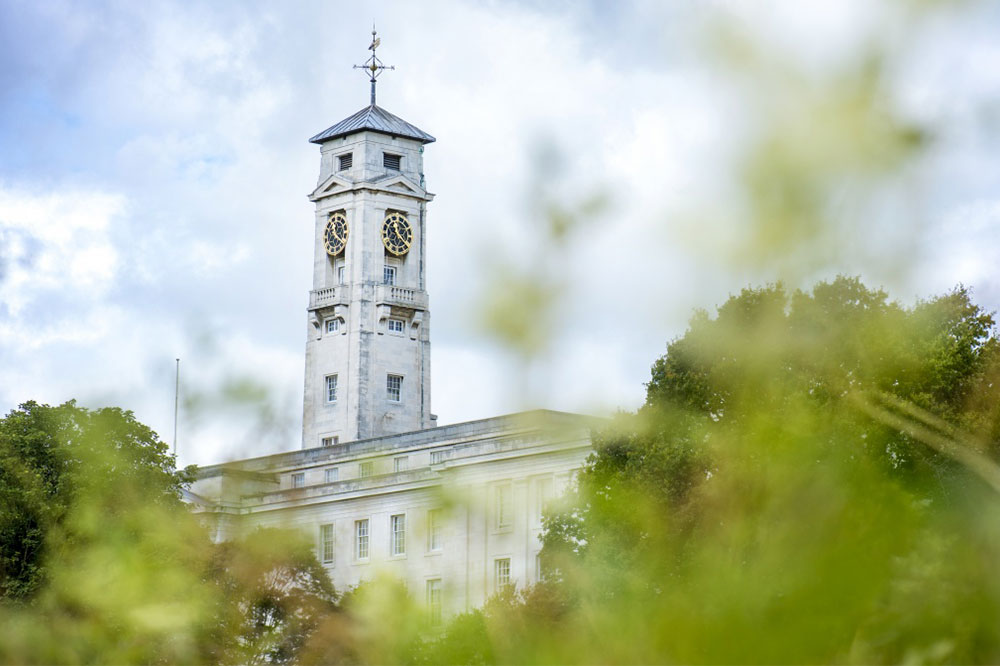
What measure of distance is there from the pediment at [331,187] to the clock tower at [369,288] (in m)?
0.09

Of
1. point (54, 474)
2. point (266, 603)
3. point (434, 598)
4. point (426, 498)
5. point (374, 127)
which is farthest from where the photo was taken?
point (374, 127)

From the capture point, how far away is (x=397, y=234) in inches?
4360

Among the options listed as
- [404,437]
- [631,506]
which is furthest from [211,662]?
[404,437]

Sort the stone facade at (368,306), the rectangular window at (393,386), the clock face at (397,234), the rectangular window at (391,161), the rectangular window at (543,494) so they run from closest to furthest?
the rectangular window at (543,494) → the stone facade at (368,306) → the rectangular window at (393,386) → the clock face at (397,234) → the rectangular window at (391,161)

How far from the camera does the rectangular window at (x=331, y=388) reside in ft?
358

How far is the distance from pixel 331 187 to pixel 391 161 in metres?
4.61

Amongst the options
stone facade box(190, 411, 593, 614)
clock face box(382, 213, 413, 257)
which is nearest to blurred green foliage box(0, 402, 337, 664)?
stone facade box(190, 411, 593, 614)

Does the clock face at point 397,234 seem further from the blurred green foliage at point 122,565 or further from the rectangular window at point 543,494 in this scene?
the blurred green foliage at point 122,565

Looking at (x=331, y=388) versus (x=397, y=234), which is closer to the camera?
(x=331, y=388)

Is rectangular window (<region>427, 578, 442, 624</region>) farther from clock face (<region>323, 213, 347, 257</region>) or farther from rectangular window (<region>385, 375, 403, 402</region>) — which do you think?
clock face (<region>323, 213, 347, 257</region>)

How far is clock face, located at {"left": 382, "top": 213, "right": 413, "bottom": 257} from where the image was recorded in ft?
362

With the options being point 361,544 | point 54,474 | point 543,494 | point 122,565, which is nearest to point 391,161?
point 361,544

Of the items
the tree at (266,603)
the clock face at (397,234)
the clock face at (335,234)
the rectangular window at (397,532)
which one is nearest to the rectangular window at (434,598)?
the tree at (266,603)

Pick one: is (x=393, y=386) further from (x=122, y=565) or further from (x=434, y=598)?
(x=122, y=565)
